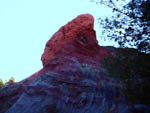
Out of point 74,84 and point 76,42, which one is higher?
point 76,42

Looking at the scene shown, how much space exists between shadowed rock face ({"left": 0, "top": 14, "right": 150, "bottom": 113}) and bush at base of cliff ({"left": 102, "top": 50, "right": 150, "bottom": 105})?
945mm

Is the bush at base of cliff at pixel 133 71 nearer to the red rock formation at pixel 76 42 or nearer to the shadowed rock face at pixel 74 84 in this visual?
the shadowed rock face at pixel 74 84

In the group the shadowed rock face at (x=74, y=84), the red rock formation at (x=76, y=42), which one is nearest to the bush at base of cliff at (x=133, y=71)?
the shadowed rock face at (x=74, y=84)

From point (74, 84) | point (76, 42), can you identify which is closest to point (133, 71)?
point (74, 84)

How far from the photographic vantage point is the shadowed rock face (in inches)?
700

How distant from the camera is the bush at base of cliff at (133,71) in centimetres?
1080

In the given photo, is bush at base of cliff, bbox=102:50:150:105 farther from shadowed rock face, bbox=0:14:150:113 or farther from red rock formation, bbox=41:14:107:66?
red rock formation, bbox=41:14:107:66

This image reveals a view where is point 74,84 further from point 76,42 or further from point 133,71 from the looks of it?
point 133,71

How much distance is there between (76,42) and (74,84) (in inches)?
240

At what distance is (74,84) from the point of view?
19828 mm

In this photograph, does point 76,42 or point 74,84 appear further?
point 76,42

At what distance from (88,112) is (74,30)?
1055 centimetres

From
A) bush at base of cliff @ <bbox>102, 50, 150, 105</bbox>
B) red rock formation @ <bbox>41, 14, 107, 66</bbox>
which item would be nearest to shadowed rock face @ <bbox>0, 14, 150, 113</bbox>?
red rock formation @ <bbox>41, 14, 107, 66</bbox>

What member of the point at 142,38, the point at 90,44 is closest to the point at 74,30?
the point at 90,44
